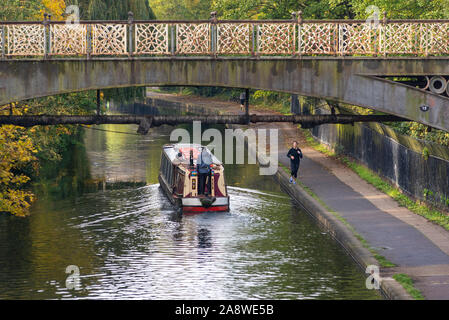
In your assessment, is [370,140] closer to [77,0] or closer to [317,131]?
[317,131]

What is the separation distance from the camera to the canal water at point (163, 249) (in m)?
20.5

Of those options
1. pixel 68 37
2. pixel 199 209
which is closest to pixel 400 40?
pixel 199 209

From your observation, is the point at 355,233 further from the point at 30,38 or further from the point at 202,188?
the point at 30,38

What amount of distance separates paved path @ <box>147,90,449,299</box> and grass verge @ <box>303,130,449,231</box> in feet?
0.78

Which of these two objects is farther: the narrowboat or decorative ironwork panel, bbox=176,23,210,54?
the narrowboat

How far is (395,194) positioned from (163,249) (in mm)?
9511

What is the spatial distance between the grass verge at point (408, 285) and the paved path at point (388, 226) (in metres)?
0.15

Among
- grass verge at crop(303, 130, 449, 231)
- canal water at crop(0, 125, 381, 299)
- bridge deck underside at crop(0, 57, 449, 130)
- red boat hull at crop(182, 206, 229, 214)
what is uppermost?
bridge deck underside at crop(0, 57, 449, 130)

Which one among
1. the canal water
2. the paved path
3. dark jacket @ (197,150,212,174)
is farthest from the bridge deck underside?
dark jacket @ (197,150,212,174)

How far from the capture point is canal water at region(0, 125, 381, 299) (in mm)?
20516

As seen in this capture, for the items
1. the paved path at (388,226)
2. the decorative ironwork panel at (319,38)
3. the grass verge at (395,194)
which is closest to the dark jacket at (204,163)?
the paved path at (388,226)

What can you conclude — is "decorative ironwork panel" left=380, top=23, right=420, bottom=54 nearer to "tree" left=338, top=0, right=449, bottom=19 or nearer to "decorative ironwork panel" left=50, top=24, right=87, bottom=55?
"decorative ironwork panel" left=50, top=24, right=87, bottom=55

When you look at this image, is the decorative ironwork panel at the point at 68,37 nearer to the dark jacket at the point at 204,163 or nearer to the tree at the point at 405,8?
the dark jacket at the point at 204,163
